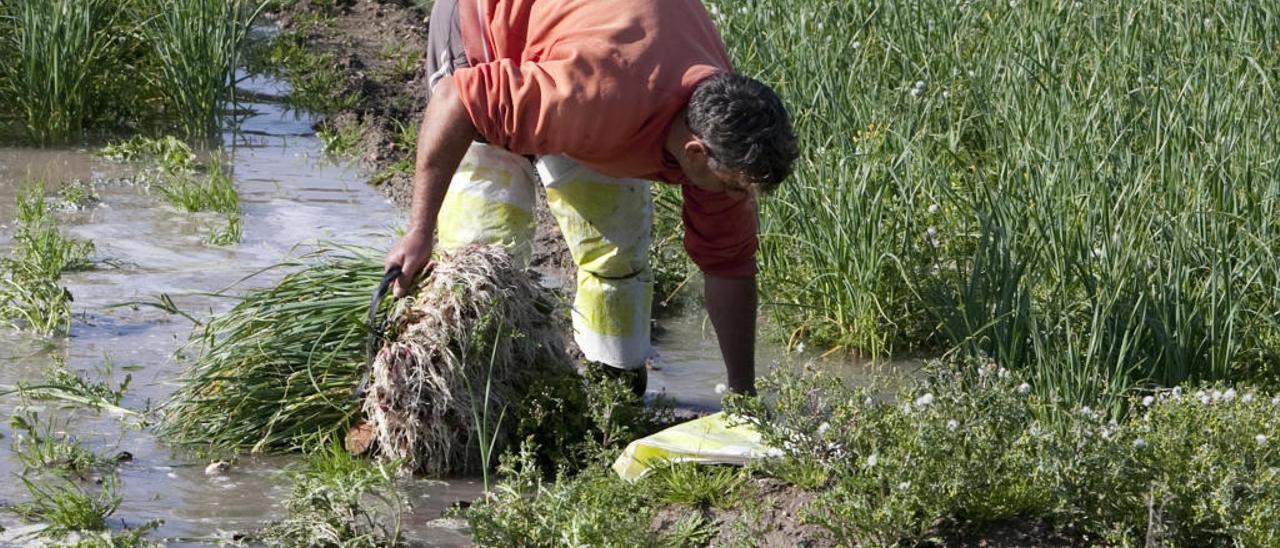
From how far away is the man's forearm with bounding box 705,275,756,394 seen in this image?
4707 mm

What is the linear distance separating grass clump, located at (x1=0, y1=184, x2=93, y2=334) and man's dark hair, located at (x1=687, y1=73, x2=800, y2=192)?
246 centimetres

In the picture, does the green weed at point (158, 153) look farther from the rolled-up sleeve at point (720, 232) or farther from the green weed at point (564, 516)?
the green weed at point (564, 516)

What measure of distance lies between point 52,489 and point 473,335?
43.0 inches

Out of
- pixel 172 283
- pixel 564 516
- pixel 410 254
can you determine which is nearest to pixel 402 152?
pixel 172 283

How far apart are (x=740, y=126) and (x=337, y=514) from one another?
51.3 inches

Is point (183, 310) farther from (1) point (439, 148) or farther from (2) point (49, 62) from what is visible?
(2) point (49, 62)

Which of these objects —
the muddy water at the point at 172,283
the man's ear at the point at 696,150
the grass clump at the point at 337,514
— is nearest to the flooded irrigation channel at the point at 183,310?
the muddy water at the point at 172,283

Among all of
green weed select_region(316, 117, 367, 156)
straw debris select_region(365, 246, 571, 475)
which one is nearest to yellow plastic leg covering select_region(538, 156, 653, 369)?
straw debris select_region(365, 246, 571, 475)

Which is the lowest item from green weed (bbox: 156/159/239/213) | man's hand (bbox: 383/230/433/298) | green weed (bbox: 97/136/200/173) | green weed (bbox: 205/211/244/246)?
green weed (bbox: 205/211/244/246)

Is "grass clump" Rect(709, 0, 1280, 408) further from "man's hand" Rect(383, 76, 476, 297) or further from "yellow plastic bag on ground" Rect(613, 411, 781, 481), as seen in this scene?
"man's hand" Rect(383, 76, 476, 297)

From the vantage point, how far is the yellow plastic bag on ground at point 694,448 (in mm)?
4051

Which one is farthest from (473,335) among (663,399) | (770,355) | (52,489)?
(770,355)

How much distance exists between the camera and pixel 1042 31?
6.37 m

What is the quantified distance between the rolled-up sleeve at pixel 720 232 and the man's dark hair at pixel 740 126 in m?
0.48
